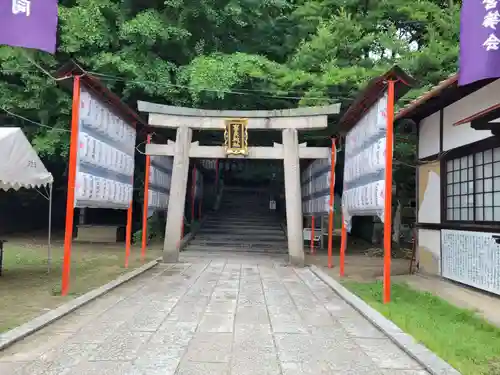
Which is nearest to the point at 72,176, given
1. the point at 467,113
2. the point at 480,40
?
the point at 480,40

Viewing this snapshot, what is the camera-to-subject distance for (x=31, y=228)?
882 inches

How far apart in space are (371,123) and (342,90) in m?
4.96

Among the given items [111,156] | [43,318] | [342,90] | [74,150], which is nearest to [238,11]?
[342,90]

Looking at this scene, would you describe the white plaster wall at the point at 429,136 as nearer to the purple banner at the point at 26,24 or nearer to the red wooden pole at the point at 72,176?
the red wooden pole at the point at 72,176

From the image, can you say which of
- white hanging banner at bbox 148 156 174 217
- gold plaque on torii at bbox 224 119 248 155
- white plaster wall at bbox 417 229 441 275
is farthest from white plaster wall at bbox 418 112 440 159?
white hanging banner at bbox 148 156 174 217

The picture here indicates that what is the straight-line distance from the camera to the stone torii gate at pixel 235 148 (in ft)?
41.4

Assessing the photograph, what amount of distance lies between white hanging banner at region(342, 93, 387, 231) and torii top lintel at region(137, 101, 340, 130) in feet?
6.91

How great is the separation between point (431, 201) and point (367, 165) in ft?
10.2

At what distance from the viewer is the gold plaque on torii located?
12.6 meters

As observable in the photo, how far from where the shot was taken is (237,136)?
12656mm

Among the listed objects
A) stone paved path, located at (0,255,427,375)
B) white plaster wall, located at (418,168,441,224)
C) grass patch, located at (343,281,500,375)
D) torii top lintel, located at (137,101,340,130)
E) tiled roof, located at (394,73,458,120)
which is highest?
torii top lintel, located at (137,101,340,130)

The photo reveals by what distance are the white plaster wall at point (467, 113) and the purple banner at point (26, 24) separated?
677 centimetres

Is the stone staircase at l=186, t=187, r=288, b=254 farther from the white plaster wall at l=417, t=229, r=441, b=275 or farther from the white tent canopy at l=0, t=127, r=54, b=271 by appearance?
the white tent canopy at l=0, t=127, r=54, b=271

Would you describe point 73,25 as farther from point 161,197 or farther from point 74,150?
point 74,150
